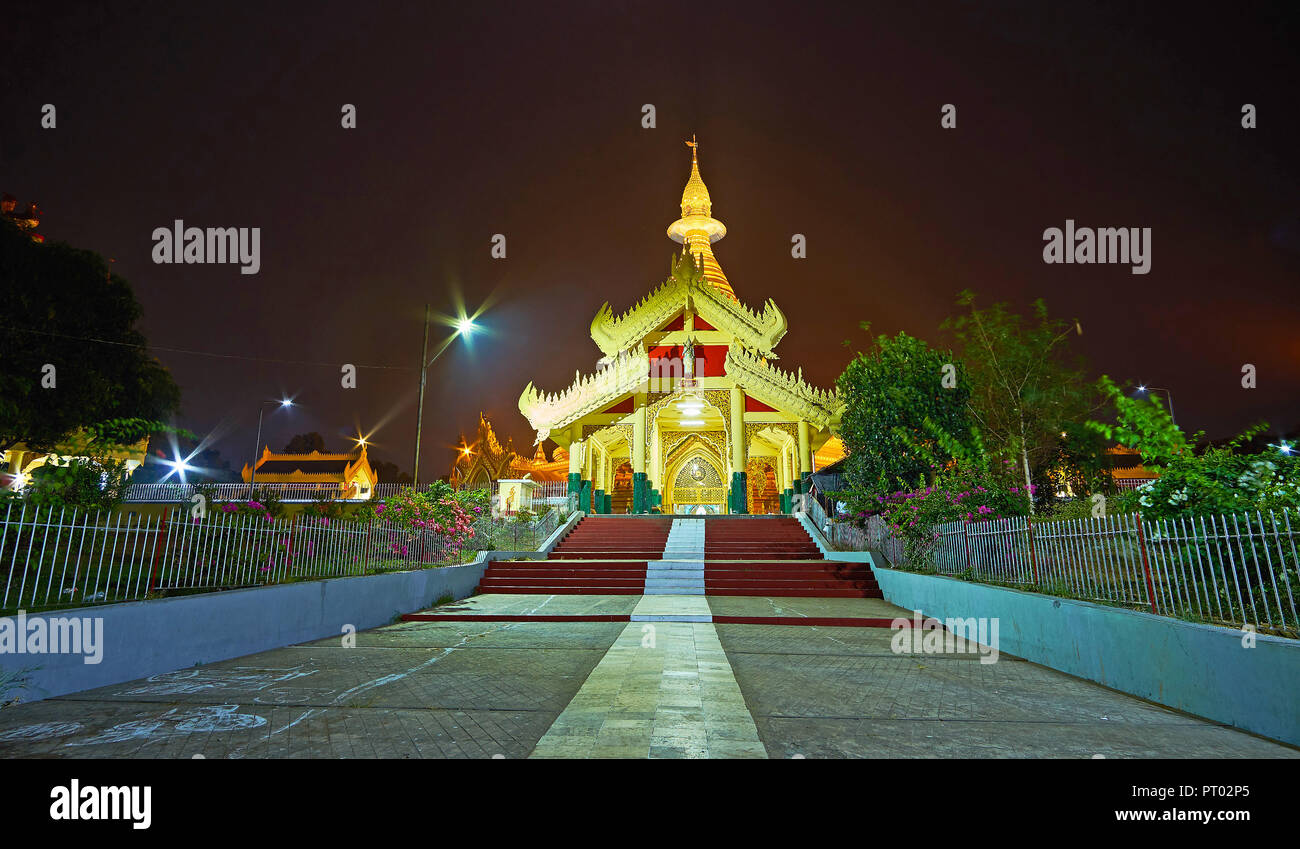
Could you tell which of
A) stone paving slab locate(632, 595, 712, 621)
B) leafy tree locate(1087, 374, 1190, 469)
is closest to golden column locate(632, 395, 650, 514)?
stone paving slab locate(632, 595, 712, 621)

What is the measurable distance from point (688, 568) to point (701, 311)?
12997 millimetres

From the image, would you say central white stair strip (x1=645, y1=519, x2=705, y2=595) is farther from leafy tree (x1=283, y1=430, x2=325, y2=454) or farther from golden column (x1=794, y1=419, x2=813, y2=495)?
leafy tree (x1=283, y1=430, x2=325, y2=454)

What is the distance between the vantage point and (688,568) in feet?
45.0

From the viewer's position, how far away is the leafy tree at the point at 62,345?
23.0 m

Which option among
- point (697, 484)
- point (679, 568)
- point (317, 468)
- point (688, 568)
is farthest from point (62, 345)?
point (317, 468)

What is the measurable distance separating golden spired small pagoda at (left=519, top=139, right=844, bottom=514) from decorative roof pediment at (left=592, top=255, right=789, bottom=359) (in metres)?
0.04

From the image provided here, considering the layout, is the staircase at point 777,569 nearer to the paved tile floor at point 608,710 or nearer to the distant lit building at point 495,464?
the paved tile floor at point 608,710

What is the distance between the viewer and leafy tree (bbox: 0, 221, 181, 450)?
23.0 meters

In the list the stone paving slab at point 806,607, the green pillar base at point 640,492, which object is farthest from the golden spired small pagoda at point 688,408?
the stone paving slab at point 806,607

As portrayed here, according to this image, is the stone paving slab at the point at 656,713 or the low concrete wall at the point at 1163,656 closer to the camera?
the stone paving slab at the point at 656,713

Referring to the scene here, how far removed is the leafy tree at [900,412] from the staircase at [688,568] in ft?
7.96

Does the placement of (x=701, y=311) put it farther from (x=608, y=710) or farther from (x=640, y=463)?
(x=608, y=710)

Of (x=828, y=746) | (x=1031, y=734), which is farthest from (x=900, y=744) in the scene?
(x=1031, y=734)
